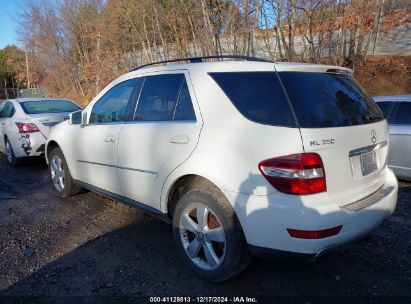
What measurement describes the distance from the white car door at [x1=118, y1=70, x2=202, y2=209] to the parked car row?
12 mm

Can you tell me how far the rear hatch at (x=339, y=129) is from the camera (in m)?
2.65

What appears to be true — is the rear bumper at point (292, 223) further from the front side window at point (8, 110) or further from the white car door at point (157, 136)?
the front side window at point (8, 110)

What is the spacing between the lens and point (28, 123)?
738cm

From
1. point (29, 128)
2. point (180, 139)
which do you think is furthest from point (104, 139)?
point (29, 128)

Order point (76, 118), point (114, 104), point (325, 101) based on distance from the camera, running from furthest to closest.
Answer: point (76, 118) → point (114, 104) → point (325, 101)

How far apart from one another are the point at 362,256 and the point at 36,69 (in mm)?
33587

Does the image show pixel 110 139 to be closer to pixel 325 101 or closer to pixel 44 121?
pixel 325 101

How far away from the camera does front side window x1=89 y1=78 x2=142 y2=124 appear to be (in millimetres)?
4121

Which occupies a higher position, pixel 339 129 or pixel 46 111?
pixel 46 111

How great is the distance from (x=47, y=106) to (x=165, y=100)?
545 centimetres

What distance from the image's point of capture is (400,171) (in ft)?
18.6

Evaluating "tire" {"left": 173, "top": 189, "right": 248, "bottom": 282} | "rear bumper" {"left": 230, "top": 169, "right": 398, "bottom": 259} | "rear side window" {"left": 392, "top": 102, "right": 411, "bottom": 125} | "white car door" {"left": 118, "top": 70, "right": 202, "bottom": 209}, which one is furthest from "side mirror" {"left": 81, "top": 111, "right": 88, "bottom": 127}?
"rear side window" {"left": 392, "top": 102, "right": 411, "bottom": 125}

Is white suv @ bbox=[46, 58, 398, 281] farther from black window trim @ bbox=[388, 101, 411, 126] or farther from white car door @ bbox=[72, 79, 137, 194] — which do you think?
black window trim @ bbox=[388, 101, 411, 126]

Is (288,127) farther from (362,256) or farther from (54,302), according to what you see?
(54,302)
